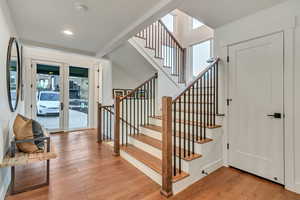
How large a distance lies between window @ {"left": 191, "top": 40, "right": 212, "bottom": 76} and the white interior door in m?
2.15

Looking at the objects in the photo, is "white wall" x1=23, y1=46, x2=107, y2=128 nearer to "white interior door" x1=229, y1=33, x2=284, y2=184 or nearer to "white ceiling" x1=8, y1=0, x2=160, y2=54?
"white ceiling" x1=8, y1=0, x2=160, y2=54

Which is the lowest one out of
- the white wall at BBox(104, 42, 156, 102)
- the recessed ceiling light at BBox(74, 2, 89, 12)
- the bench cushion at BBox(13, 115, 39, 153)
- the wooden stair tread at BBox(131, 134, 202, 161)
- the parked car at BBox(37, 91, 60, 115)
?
the wooden stair tread at BBox(131, 134, 202, 161)

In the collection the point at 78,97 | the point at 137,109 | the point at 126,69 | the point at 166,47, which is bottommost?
the point at 137,109

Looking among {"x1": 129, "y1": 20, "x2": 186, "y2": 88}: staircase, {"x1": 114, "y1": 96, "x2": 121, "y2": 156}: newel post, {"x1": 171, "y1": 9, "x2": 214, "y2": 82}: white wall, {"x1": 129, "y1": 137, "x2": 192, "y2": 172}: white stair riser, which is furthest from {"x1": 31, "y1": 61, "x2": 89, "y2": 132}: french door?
{"x1": 171, "y1": 9, "x2": 214, "y2": 82}: white wall

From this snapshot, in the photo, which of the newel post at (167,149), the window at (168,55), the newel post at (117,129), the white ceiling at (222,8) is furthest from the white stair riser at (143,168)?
the window at (168,55)

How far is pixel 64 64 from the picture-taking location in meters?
5.27

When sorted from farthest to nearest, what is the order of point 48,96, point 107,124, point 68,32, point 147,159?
point 48,96
point 107,124
point 68,32
point 147,159

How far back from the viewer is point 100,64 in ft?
17.0

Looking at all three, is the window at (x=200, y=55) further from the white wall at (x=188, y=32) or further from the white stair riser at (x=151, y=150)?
the white stair riser at (x=151, y=150)

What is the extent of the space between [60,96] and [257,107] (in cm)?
544

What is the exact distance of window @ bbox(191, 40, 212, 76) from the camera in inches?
188

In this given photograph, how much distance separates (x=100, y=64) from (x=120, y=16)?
117 inches

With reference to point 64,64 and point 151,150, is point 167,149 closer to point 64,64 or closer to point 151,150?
point 151,150

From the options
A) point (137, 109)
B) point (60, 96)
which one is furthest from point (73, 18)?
point (60, 96)
